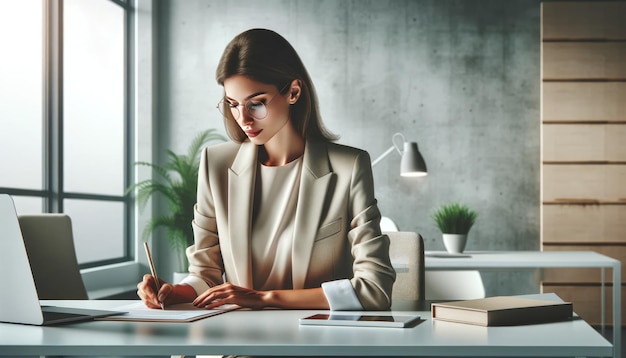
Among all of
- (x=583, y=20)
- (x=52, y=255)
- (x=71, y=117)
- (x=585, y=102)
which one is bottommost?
(x=52, y=255)

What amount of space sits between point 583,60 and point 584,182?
3.36 feet

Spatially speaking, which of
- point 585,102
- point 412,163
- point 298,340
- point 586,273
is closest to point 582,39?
point 585,102

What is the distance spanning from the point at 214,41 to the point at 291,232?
478 cm

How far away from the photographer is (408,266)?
238 cm

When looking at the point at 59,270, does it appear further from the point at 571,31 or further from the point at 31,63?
the point at 571,31

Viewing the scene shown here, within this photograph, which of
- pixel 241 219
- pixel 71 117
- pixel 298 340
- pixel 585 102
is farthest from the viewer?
pixel 585 102

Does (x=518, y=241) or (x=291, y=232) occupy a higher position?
(x=291, y=232)

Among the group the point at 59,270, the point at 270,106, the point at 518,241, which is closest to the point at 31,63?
the point at 59,270

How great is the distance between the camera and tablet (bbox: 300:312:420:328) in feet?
4.98

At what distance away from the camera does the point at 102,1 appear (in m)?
6.00

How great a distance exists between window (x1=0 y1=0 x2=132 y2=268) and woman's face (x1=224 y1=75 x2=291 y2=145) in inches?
127

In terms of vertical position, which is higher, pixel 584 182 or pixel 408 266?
pixel 584 182

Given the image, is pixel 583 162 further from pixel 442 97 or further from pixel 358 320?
pixel 358 320

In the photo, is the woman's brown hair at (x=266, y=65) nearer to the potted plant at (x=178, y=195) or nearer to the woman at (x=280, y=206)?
the woman at (x=280, y=206)
